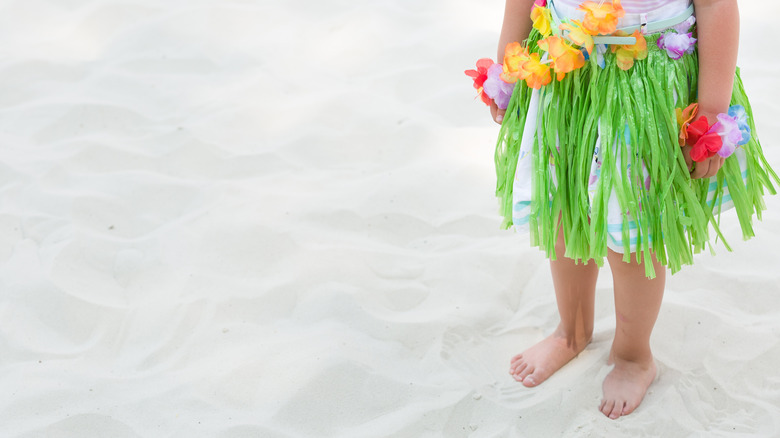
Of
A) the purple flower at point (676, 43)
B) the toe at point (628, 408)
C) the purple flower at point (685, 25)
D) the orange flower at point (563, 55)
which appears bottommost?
the toe at point (628, 408)

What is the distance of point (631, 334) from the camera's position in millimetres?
1682

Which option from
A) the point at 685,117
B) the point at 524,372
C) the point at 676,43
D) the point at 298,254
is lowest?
the point at 298,254

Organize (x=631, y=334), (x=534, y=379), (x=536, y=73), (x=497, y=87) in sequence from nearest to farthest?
(x=536, y=73) → (x=497, y=87) → (x=631, y=334) → (x=534, y=379)

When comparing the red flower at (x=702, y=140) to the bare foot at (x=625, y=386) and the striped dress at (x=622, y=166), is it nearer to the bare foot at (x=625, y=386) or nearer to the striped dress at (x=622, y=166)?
the striped dress at (x=622, y=166)

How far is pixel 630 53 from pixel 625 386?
73cm

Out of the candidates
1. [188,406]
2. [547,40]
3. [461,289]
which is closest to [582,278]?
[461,289]

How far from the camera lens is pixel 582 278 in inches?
→ 68.7

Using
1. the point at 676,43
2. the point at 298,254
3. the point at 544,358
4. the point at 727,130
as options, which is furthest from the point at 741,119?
the point at 298,254

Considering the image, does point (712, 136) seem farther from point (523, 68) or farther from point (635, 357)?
point (635, 357)

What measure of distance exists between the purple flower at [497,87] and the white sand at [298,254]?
0.64 meters

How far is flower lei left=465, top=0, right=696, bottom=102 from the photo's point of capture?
1.33 meters

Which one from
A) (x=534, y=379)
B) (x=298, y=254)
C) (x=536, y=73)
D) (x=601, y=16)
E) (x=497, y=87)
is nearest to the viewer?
(x=601, y=16)

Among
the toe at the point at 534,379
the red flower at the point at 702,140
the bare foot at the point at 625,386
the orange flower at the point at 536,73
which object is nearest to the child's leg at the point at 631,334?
the bare foot at the point at 625,386

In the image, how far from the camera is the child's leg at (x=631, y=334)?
1564mm
